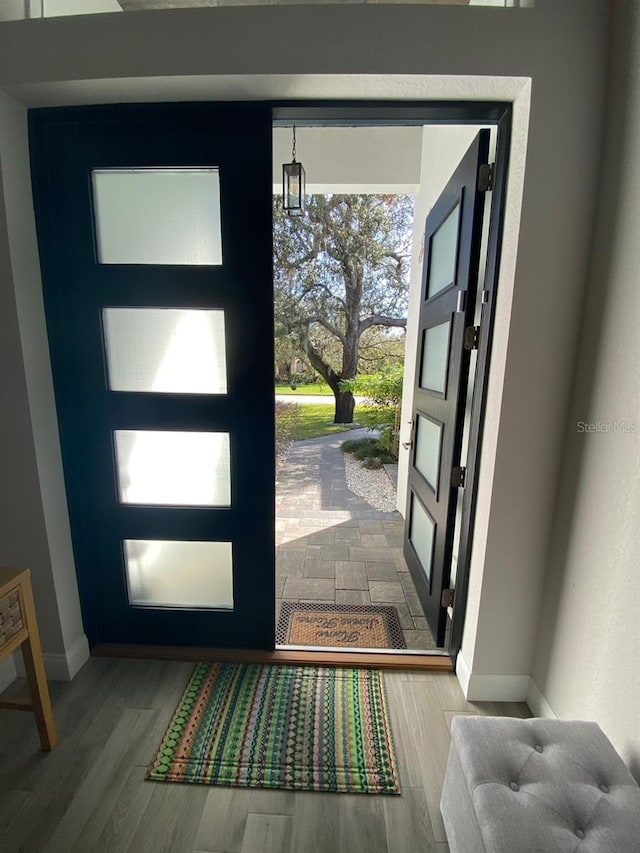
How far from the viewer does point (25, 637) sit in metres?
1.25

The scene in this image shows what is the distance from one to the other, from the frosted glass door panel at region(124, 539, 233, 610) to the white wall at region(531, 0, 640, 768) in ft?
4.64

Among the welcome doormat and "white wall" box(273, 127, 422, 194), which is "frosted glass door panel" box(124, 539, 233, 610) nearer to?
the welcome doormat

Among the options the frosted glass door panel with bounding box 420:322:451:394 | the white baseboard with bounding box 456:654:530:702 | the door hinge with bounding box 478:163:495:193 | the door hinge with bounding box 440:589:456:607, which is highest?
the door hinge with bounding box 478:163:495:193

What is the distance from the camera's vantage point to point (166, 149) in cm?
143

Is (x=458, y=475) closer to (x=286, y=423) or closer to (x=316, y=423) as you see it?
(x=286, y=423)

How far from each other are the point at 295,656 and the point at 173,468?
107 centimetres

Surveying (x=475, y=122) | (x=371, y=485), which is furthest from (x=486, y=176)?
(x=371, y=485)

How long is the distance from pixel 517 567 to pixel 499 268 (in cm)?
117

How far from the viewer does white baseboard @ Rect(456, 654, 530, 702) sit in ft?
5.09

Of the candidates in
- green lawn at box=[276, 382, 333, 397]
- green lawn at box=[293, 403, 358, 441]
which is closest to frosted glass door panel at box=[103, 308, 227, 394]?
green lawn at box=[293, 403, 358, 441]

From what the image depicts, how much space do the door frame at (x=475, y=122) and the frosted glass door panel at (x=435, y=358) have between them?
1.03 ft

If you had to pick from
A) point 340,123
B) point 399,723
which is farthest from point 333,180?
point 399,723

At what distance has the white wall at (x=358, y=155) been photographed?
296 centimetres

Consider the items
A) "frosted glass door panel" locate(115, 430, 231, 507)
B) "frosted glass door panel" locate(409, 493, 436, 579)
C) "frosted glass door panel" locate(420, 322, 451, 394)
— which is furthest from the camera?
"frosted glass door panel" locate(409, 493, 436, 579)
